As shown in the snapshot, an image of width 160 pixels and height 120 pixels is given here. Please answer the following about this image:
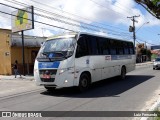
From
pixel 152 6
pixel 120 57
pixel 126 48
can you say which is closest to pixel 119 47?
pixel 120 57

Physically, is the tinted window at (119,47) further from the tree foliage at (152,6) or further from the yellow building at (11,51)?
the yellow building at (11,51)

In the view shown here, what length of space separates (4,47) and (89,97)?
2199cm

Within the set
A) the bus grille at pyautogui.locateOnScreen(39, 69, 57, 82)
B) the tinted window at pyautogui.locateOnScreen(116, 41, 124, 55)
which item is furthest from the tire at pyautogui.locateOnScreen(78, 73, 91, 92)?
the tinted window at pyautogui.locateOnScreen(116, 41, 124, 55)

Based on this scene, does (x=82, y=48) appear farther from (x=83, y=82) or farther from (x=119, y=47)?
(x=119, y=47)

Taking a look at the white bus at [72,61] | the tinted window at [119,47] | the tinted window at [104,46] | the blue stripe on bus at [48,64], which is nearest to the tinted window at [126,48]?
the tinted window at [119,47]

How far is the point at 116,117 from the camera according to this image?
828 cm

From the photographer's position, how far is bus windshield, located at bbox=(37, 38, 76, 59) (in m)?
12.9

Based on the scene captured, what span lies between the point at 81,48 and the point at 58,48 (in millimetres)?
1092

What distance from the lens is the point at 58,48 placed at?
13406 millimetres

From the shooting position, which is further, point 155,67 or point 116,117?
point 155,67

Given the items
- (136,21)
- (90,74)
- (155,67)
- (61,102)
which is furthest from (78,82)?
(136,21)

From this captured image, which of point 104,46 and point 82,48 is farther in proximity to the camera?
point 104,46

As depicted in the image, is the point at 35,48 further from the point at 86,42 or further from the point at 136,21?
the point at 136,21

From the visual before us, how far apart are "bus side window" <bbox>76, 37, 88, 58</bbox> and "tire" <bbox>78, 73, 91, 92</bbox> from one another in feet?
3.32
